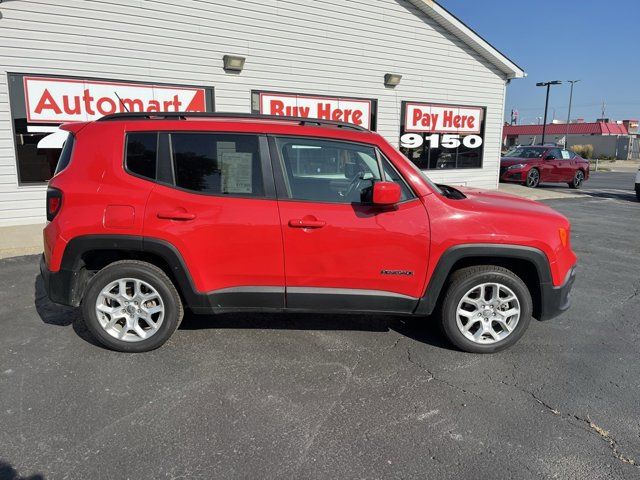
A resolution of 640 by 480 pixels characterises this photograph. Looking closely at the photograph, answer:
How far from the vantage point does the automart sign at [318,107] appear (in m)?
10.7

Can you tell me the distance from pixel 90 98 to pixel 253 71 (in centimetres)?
336

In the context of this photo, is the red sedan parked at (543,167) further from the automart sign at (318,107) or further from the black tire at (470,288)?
the black tire at (470,288)

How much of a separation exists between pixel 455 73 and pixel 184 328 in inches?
471

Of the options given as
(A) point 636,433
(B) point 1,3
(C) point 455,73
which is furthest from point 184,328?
(C) point 455,73

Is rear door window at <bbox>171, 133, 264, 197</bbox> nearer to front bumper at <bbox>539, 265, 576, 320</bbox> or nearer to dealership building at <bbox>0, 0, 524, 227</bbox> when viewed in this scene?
front bumper at <bbox>539, 265, 576, 320</bbox>

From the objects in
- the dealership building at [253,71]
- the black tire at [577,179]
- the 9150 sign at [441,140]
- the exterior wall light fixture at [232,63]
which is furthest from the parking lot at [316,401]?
the black tire at [577,179]

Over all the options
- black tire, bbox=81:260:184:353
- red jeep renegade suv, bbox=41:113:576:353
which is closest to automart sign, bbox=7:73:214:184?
red jeep renegade suv, bbox=41:113:576:353

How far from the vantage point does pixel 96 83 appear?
881 centimetres

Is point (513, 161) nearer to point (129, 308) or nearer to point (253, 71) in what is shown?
point (253, 71)

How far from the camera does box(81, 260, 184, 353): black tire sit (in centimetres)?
362

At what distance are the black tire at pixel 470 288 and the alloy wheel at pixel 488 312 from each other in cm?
3

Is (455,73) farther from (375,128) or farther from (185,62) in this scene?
(185,62)

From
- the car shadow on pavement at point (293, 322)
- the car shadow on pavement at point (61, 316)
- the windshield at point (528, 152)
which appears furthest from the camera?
the windshield at point (528, 152)

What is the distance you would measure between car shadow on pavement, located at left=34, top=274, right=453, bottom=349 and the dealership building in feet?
9.79
